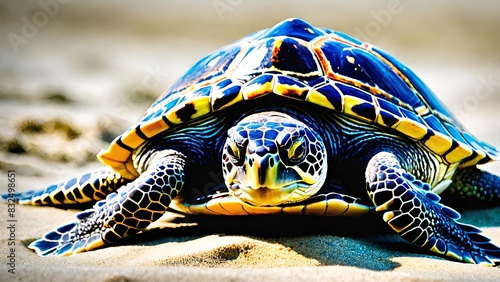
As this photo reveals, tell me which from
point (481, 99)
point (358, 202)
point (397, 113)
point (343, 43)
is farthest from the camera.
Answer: point (481, 99)

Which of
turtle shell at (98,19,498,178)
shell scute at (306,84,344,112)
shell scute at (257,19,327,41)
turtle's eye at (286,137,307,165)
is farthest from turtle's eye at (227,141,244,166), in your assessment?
shell scute at (257,19,327,41)

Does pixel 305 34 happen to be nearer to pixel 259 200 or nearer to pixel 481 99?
pixel 259 200

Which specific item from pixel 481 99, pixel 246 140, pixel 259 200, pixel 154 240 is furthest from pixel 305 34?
pixel 481 99

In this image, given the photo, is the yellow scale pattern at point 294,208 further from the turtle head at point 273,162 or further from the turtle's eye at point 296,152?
the turtle's eye at point 296,152

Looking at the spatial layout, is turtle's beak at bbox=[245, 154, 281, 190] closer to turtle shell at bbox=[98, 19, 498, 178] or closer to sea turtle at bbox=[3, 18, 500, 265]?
sea turtle at bbox=[3, 18, 500, 265]

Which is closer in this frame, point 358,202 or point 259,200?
point 259,200

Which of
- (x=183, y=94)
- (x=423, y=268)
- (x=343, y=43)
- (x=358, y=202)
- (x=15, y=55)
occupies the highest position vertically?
(x=15, y=55)
